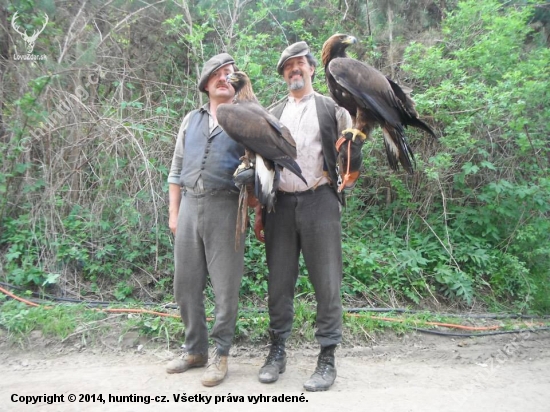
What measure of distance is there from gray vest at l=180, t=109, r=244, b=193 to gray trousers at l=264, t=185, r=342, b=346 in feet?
1.50

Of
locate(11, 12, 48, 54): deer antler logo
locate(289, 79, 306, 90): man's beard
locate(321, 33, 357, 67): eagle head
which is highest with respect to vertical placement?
locate(11, 12, 48, 54): deer antler logo

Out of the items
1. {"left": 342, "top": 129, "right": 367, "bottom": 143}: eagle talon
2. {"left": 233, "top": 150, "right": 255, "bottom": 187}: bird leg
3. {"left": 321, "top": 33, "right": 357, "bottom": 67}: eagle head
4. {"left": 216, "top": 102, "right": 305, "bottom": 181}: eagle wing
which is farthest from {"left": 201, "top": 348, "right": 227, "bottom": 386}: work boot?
{"left": 321, "top": 33, "right": 357, "bottom": 67}: eagle head

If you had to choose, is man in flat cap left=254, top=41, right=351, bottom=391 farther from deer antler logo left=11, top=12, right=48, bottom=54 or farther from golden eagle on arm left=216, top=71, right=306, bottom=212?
deer antler logo left=11, top=12, right=48, bottom=54

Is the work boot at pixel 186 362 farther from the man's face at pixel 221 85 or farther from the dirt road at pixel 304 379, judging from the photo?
the man's face at pixel 221 85

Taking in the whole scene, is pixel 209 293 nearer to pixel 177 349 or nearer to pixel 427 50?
pixel 177 349

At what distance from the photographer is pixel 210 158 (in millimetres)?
3422

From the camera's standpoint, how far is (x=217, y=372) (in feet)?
11.1

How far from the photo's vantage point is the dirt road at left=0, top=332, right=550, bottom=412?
123 inches

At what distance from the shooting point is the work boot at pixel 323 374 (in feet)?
11.0

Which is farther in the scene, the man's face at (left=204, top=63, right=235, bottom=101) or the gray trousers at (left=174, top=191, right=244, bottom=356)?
the man's face at (left=204, top=63, right=235, bottom=101)

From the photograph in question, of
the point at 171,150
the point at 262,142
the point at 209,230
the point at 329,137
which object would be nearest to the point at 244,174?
the point at 262,142

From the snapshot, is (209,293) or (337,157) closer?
(337,157)

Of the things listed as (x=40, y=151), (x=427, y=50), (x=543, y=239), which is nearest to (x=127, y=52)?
(x=40, y=151)

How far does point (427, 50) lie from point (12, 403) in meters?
6.10
